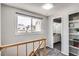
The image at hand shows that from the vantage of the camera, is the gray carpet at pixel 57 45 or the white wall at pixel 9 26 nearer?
Result: the white wall at pixel 9 26

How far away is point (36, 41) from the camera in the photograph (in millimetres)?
1090

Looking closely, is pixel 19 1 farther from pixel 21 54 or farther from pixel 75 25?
pixel 75 25

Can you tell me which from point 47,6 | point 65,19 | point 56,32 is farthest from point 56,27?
point 47,6

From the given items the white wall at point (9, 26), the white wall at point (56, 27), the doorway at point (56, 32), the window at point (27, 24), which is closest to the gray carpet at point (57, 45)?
the doorway at point (56, 32)

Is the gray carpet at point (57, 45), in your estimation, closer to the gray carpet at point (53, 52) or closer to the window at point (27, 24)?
the gray carpet at point (53, 52)

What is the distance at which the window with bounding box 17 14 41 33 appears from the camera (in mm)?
1013

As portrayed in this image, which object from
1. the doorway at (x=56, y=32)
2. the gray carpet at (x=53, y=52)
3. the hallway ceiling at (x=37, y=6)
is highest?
the hallway ceiling at (x=37, y=6)

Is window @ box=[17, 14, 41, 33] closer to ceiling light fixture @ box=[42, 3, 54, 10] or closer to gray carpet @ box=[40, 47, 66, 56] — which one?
ceiling light fixture @ box=[42, 3, 54, 10]

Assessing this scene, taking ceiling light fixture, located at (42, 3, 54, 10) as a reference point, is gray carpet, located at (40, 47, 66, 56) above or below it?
below

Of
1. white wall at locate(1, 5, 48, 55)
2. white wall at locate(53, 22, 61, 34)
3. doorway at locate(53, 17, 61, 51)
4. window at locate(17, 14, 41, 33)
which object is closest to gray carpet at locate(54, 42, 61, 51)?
doorway at locate(53, 17, 61, 51)

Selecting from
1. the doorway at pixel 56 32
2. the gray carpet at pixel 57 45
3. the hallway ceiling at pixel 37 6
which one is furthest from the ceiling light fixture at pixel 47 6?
the gray carpet at pixel 57 45

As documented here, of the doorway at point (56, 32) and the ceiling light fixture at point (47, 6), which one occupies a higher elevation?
the ceiling light fixture at point (47, 6)

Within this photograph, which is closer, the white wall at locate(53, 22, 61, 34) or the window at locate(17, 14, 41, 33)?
the window at locate(17, 14, 41, 33)

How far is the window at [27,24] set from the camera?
3.32ft
